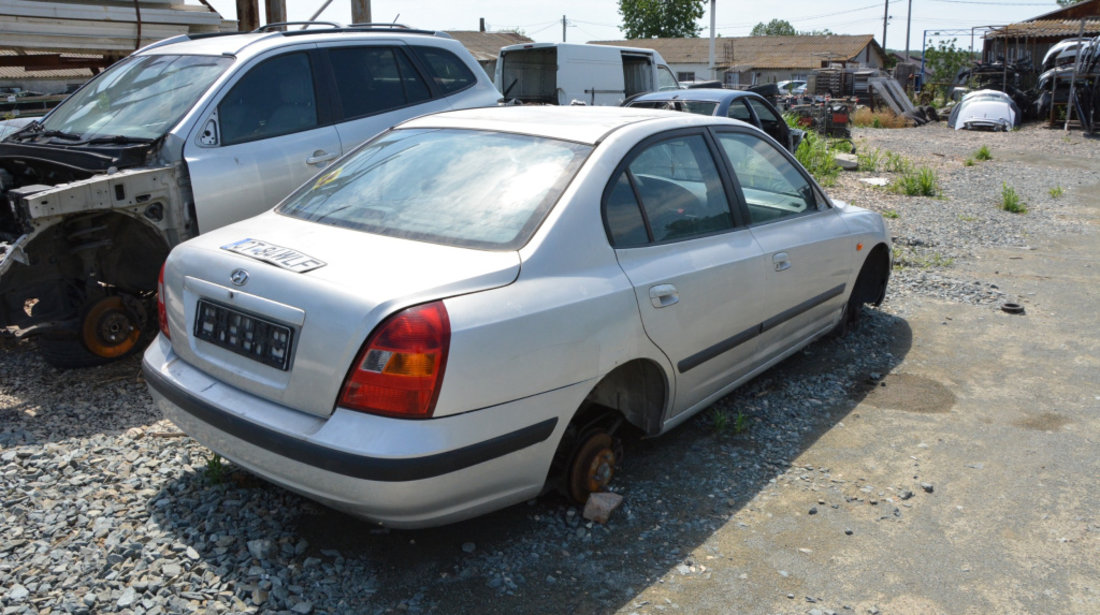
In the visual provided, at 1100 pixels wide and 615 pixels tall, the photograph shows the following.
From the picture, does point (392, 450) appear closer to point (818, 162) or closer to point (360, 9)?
point (360, 9)

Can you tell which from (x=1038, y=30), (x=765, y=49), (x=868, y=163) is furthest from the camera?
(x=765, y=49)

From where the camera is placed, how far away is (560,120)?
157 inches

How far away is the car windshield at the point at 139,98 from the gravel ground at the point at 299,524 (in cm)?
144

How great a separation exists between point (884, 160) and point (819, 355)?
42.2 feet

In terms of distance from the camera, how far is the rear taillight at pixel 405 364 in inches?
108

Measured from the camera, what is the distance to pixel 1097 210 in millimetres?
11883

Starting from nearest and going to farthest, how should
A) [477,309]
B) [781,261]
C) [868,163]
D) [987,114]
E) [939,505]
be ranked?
[477,309], [939,505], [781,261], [868,163], [987,114]

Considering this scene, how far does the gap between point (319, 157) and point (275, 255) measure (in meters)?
2.62

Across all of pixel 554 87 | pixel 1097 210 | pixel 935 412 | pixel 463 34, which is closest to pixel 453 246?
pixel 935 412

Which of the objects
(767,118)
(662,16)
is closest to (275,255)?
(767,118)

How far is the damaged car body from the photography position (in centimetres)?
468

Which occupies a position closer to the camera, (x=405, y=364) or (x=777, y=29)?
(x=405, y=364)

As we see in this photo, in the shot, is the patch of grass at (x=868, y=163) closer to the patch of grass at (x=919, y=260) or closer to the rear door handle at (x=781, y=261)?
the patch of grass at (x=919, y=260)

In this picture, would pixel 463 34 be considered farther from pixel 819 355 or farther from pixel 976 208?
pixel 819 355
